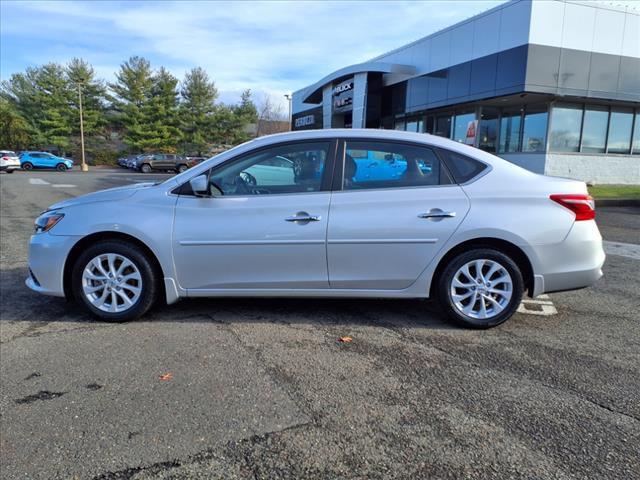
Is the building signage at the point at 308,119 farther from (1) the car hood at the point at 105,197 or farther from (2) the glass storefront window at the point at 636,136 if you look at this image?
(1) the car hood at the point at 105,197

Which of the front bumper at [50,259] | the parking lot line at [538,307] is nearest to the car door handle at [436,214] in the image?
the parking lot line at [538,307]

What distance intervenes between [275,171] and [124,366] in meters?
1.99

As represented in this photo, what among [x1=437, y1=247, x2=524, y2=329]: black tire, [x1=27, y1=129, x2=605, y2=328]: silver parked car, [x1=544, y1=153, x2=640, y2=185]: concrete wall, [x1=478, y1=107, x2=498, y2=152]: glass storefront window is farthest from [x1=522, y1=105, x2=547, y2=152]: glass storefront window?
[x1=437, y1=247, x2=524, y2=329]: black tire

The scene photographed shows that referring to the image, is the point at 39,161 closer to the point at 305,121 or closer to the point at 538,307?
the point at 305,121

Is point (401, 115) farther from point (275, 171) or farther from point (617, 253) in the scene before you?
point (275, 171)

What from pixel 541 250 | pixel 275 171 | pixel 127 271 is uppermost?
pixel 275 171

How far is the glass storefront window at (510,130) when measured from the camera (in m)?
21.2

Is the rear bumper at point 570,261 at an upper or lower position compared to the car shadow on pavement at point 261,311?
upper

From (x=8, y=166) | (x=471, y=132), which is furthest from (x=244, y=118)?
(x=471, y=132)

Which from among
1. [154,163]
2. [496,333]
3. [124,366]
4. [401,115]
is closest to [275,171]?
[124,366]

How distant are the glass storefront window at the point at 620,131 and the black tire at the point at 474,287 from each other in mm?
20646

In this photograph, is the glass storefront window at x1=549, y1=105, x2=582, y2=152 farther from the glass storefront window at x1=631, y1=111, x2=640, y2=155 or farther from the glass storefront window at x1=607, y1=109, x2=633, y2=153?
the glass storefront window at x1=631, y1=111, x2=640, y2=155

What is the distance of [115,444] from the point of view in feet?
8.10

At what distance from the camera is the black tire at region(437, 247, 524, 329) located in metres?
4.05
